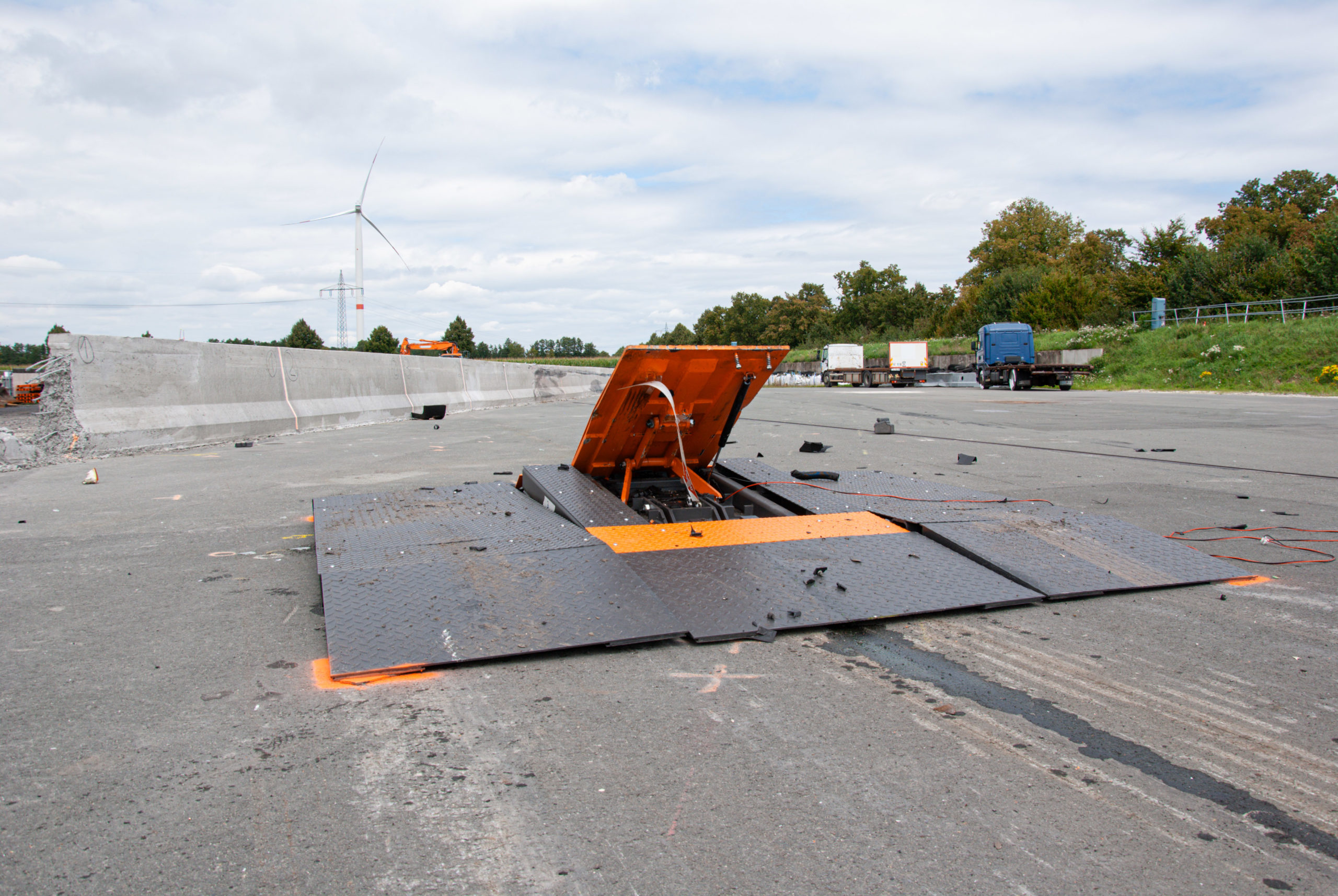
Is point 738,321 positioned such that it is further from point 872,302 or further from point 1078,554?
point 1078,554

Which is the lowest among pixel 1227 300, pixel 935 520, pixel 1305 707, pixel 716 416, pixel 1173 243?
pixel 1305 707

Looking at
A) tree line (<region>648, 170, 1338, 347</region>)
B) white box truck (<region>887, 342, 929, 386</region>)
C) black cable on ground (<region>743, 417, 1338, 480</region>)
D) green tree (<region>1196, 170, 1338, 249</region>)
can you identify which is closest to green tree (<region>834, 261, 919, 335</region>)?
tree line (<region>648, 170, 1338, 347</region>)

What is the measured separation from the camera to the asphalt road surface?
79.4 inches

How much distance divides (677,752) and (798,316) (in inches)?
3947

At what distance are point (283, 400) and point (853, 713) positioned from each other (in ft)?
41.7

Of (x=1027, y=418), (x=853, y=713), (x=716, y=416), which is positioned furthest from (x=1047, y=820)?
(x=1027, y=418)

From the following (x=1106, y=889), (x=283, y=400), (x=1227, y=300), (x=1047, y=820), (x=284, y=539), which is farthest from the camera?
(x=1227, y=300)

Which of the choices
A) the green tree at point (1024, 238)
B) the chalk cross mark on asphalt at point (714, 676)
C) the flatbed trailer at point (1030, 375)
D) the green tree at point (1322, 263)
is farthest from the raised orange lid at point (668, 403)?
the green tree at point (1024, 238)

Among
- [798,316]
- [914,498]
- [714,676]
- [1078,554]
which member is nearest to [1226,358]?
[914,498]

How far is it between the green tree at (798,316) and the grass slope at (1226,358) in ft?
184

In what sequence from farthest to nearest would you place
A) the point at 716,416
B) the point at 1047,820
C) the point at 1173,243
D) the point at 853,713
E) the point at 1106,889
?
1. the point at 1173,243
2. the point at 716,416
3. the point at 853,713
4. the point at 1047,820
5. the point at 1106,889

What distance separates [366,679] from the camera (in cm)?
311

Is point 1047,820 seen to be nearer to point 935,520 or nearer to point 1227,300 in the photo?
point 935,520

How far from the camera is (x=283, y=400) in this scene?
1336 centimetres
